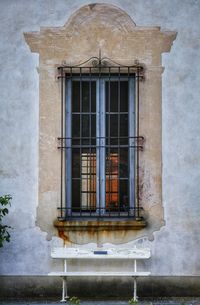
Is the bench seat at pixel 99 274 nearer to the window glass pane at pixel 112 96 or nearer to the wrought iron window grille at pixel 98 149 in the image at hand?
the wrought iron window grille at pixel 98 149

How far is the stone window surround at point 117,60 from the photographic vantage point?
797cm

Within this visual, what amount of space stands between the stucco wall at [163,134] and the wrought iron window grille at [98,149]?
1.26 ft

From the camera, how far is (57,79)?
26.6 feet

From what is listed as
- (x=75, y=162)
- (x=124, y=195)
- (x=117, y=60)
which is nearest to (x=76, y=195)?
(x=75, y=162)

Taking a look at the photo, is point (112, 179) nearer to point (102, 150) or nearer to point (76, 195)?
point (102, 150)

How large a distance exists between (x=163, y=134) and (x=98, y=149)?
954 mm

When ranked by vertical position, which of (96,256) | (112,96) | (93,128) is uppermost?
(112,96)

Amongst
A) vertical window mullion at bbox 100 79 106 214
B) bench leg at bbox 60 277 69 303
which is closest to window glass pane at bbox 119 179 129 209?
vertical window mullion at bbox 100 79 106 214

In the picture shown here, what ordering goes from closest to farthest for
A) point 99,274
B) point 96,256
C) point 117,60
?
point 99,274
point 96,256
point 117,60

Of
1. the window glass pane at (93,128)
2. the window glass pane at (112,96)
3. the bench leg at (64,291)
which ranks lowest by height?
the bench leg at (64,291)

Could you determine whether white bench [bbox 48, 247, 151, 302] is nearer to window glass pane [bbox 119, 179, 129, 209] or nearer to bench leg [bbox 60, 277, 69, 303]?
bench leg [bbox 60, 277, 69, 303]

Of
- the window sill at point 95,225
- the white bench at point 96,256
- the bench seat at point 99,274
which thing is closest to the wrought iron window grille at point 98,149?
the window sill at point 95,225

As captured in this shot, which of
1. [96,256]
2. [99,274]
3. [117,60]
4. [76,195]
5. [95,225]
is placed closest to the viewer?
[99,274]

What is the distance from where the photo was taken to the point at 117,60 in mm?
8094
